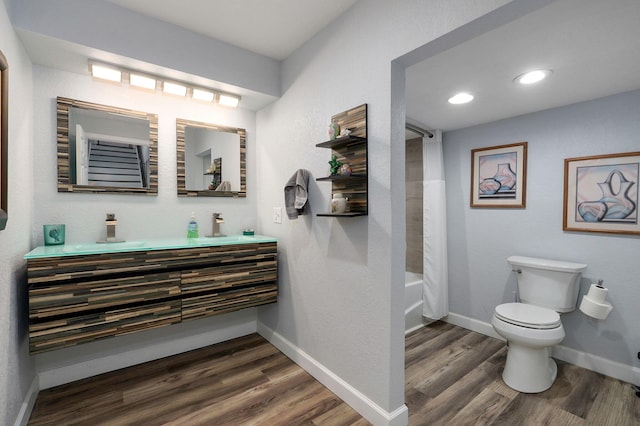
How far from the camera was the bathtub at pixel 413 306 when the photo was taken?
2.95 m

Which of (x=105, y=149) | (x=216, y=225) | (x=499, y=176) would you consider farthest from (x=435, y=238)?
(x=105, y=149)

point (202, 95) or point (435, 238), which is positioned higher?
point (202, 95)

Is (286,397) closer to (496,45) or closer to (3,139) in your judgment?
(3,139)

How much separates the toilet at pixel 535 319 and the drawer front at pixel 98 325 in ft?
7.72

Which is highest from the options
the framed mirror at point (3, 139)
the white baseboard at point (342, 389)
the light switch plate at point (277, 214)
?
the framed mirror at point (3, 139)

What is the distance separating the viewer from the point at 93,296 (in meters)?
1.76

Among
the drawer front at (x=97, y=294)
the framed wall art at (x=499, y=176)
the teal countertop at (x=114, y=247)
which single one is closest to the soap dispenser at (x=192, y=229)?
the teal countertop at (x=114, y=247)

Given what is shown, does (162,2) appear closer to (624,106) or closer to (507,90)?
(507,90)

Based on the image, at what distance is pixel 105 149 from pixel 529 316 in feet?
10.7

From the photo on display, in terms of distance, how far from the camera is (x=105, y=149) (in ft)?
7.04

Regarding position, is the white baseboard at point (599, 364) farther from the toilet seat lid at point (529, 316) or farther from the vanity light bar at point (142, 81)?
the vanity light bar at point (142, 81)

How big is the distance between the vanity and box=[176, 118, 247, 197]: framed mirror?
1.71ft

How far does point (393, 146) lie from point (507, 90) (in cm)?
128

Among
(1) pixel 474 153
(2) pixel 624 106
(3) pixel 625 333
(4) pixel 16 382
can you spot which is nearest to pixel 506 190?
(1) pixel 474 153
